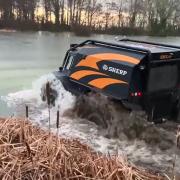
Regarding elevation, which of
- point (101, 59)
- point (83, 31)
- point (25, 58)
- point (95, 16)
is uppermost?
point (101, 59)

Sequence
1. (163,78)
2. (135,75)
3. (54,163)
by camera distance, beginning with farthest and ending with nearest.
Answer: (163,78)
(135,75)
(54,163)

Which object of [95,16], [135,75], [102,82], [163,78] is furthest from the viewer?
[95,16]

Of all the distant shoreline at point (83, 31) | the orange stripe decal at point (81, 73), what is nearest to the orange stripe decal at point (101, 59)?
the orange stripe decal at point (81, 73)

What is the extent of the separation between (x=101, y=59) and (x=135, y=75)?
0.94 m

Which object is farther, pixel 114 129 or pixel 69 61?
pixel 69 61

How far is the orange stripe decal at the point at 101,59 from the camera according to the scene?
8039 millimetres

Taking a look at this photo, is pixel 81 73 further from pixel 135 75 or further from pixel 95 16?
pixel 95 16

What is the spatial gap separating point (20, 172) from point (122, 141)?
4839 millimetres

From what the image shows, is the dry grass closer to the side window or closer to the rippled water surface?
the rippled water surface

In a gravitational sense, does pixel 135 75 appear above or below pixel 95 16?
above

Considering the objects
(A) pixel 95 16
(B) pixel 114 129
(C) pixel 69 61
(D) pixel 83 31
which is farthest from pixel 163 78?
(A) pixel 95 16

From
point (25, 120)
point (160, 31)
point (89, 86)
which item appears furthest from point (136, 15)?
point (25, 120)

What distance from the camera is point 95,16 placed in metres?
30.6

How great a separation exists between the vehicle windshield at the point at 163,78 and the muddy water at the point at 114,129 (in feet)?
1.89
